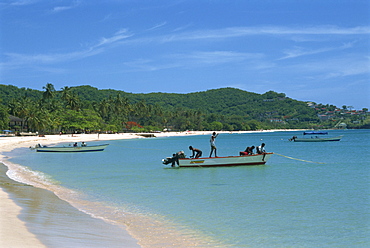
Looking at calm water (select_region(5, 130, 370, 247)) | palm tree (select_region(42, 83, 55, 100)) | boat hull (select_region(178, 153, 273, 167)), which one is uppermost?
palm tree (select_region(42, 83, 55, 100))

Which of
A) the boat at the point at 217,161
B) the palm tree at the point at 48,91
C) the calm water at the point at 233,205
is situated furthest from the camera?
the palm tree at the point at 48,91

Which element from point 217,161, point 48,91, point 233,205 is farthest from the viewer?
point 48,91

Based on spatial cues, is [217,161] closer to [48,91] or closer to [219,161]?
[219,161]

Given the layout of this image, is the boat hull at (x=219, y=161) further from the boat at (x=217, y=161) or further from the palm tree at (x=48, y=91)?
the palm tree at (x=48, y=91)

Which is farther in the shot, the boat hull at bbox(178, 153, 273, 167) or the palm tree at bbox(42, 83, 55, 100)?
the palm tree at bbox(42, 83, 55, 100)

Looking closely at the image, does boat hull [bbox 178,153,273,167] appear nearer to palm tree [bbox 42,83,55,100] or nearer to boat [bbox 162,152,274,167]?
boat [bbox 162,152,274,167]

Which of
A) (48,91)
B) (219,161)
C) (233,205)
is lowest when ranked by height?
(233,205)

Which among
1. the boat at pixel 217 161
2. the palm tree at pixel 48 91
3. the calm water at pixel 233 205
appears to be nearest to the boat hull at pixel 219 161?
the boat at pixel 217 161

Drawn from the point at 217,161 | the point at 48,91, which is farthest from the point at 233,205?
the point at 48,91

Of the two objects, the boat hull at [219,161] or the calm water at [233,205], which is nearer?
the calm water at [233,205]

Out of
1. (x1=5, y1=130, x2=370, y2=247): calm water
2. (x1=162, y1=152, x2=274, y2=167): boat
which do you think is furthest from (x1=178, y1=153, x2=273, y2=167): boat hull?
(x1=5, y1=130, x2=370, y2=247): calm water

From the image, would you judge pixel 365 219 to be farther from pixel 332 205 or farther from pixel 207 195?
pixel 207 195

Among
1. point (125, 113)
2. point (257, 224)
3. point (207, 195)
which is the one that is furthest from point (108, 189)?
point (125, 113)

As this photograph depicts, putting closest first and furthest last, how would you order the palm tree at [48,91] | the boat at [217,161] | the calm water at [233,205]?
the calm water at [233,205]
the boat at [217,161]
the palm tree at [48,91]
